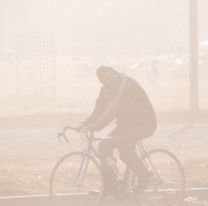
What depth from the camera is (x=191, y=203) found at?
9.41 meters

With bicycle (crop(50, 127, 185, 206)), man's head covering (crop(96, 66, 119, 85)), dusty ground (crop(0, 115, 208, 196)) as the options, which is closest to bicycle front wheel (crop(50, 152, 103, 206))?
bicycle (crop(50, 127, 185, 206))

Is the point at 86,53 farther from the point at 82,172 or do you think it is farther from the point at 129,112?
the point at 129,112

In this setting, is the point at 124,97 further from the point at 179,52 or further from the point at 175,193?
the point at 179,52

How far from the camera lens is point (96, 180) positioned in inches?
373

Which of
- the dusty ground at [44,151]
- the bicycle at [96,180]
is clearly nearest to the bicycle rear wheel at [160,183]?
the bicycle at [96,180]

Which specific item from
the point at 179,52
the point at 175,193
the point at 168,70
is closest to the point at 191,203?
the point at 175,193

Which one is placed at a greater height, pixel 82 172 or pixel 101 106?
pixel 101 106

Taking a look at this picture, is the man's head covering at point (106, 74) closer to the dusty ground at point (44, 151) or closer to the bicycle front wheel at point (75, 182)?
the bicycle front wheel at point (75, 182)

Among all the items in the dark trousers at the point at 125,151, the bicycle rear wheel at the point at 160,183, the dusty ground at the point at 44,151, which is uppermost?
the dark trousers at the point at 125,151

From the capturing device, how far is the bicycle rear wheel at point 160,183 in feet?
31.0

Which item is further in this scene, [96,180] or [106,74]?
[96,180]

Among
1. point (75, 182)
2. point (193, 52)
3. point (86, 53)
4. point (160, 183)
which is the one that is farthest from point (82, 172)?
point (86, 53)

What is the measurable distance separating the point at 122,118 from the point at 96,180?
2.63 ft

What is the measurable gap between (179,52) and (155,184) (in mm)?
21469
